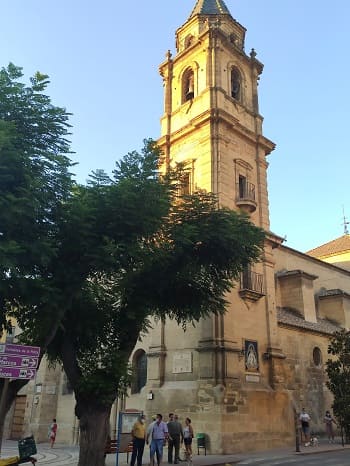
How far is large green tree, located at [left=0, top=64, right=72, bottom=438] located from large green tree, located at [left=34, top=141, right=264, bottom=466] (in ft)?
1.98

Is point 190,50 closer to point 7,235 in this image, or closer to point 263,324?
point 263,324

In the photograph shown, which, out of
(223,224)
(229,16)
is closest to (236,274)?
(223,224)

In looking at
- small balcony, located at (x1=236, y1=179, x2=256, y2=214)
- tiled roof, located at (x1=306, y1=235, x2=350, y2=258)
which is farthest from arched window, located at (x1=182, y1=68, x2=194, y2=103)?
tiled roof, located at (x1=306, y1=235, x2=350, y2=258)

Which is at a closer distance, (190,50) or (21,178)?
(21,178)

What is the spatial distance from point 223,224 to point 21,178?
21.4 ft

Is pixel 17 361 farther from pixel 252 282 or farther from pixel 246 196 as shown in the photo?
pixel 246 196

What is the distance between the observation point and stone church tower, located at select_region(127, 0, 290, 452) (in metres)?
18.2

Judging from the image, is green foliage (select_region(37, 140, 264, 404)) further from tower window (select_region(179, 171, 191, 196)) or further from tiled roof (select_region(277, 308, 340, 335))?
tiled roof (select_region(277, 308, 340, 335))

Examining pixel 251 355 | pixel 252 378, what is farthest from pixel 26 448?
pixel 251 355

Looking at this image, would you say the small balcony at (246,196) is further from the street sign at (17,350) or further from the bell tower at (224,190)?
the street sign at (17,350)

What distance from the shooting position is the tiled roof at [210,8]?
92.3 ft

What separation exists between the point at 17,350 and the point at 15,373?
15.2 inches

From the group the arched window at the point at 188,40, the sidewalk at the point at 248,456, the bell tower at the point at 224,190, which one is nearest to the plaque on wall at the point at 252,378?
the bell tower at the point at 224,190

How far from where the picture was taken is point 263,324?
69.1 ft
